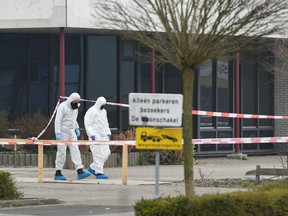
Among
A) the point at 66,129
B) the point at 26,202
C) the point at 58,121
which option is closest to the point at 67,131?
the point at 66,129

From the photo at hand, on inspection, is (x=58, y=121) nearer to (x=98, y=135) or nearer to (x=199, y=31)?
(x=98, y=135)

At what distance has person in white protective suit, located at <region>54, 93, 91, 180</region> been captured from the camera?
22.4m

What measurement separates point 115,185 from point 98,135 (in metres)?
1.97

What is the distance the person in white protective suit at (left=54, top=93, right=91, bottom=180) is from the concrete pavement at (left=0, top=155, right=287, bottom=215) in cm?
32

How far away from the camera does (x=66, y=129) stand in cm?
2262

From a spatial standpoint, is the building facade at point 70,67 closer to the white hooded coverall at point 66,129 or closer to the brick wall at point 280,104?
the brick wall at point 280,104

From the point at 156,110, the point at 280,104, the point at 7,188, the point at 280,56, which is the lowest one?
the point at 7,188

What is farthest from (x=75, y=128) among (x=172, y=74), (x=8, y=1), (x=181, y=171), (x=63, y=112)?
(x=172, y=74)

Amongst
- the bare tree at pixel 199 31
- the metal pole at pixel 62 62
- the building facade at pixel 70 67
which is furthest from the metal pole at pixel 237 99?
the bare tree at pixel 199 31

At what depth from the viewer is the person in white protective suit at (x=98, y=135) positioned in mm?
22703

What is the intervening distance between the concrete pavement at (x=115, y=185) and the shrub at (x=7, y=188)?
43 cm

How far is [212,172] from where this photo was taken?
2544 cm

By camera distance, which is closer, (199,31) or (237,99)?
(199,31)

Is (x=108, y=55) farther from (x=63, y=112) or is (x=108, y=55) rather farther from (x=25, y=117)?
(x=63, y=112)
